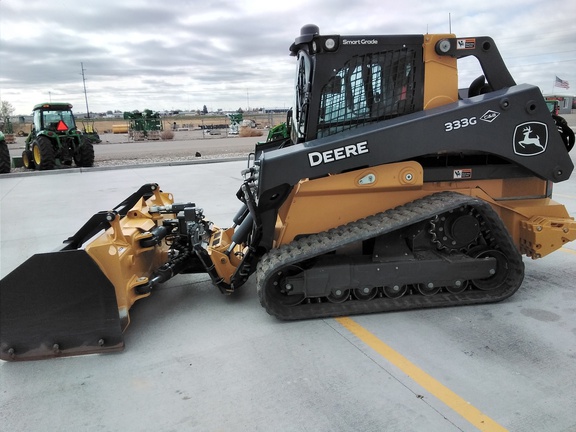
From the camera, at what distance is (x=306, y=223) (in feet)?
13.0

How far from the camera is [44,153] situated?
14867 mm

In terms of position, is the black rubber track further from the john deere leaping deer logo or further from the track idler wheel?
the john deere leaping deer logo

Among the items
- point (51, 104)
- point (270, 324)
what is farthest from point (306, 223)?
point (51, 104)

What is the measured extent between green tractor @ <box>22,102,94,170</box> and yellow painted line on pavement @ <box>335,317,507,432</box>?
14472 millimetres

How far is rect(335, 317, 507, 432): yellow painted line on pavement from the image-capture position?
8.14 feet

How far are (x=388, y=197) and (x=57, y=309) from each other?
2.77 m

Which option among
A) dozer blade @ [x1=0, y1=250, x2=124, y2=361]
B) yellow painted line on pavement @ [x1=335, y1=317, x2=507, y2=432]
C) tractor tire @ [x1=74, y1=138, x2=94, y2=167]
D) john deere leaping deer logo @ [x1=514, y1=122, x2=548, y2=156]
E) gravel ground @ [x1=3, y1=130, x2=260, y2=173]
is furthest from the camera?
gravel ground @ [x1=3, y1=130, x2=260, y2=173]

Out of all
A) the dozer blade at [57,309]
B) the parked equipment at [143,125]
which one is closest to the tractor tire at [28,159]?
the dozer blade at [57,309]

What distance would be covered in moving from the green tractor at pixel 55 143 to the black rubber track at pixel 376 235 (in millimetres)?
13909

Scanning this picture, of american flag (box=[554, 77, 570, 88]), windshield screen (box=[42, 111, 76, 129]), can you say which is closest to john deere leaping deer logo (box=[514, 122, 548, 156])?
windshield screen (box=[42, 111, 76, 129])

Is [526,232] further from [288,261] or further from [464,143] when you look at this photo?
[288,261]

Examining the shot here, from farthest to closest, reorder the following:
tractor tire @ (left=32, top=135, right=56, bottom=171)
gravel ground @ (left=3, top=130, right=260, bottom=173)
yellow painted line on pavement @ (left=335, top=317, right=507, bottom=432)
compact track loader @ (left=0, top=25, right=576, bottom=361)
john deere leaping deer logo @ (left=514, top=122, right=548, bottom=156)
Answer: gravel ground @ (left=3, top=130, right=260, bottom=173) < tractor tire @ (left=32, top=135, right=56, bottom=171) < john deere leaping deer logo @ (left=514, top=122, right=548, bottom=156) < compact track loader @ (left=0, top=25, right=576, bottom=361) < yellow painted line on pavement @ (left=335, top=317, right=507, bottom=432)

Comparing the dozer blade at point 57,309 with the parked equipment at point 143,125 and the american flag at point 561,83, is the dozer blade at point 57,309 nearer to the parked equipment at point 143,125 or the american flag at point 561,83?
the parked equipment at point 143,125

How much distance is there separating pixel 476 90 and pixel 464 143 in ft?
3.56
